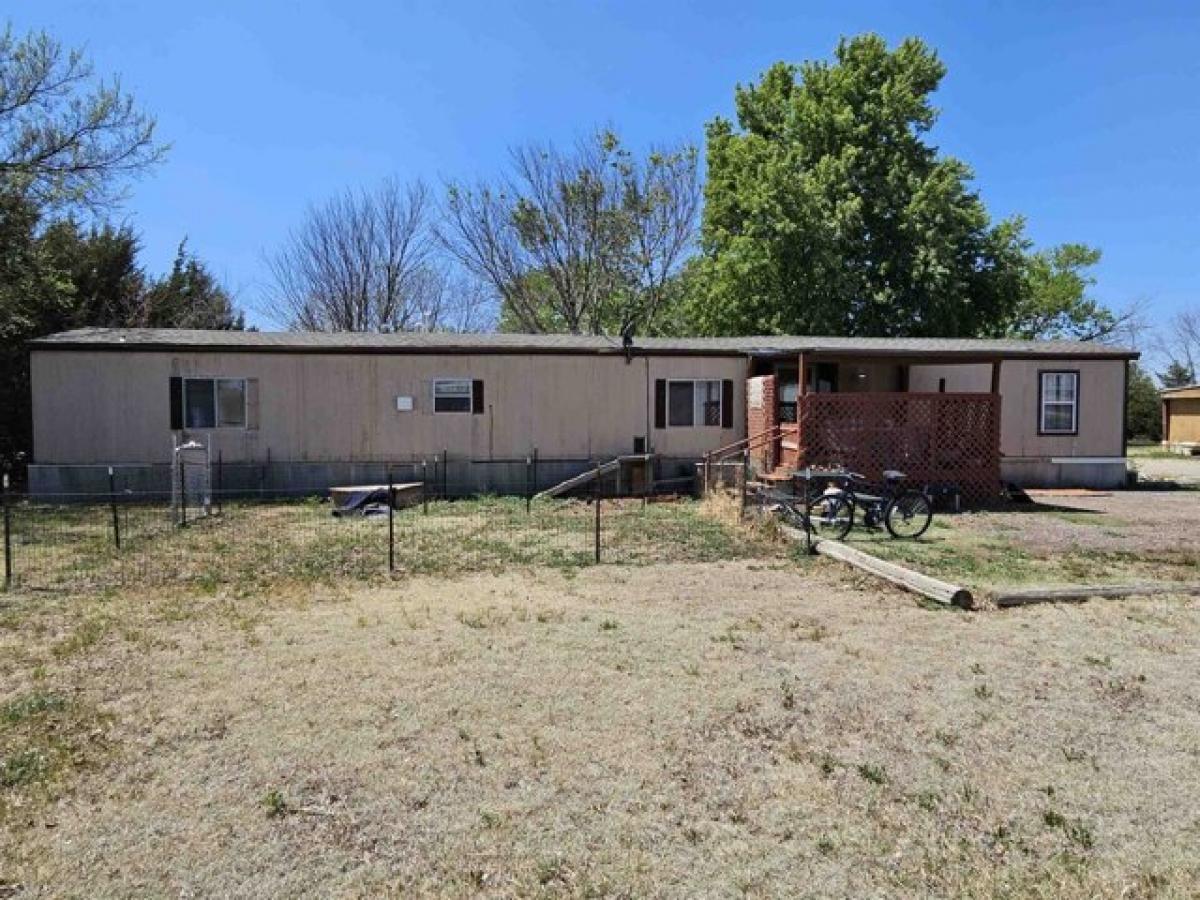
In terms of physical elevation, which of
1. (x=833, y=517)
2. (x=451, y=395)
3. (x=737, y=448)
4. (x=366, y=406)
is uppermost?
(x=451, y=395)

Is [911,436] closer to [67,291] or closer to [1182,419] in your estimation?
[67,291]

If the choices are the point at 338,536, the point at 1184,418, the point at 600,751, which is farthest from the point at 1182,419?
the point at 600,751

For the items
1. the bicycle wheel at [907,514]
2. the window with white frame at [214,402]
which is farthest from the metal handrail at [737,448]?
the window with white frame at [214,402]

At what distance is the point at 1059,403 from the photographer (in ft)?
51.8

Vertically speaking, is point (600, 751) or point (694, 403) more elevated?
point (694, 403)

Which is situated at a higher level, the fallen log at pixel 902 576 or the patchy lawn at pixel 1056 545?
the fallen log at pixel 902 576

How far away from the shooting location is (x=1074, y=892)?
8.73 ft

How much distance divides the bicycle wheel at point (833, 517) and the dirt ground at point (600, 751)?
3561mm

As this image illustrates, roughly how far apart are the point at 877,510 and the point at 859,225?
45.8 ft

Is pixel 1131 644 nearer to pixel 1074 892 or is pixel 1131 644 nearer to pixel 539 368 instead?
pixel 1074 892

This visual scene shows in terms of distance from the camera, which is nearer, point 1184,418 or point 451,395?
point 451,395

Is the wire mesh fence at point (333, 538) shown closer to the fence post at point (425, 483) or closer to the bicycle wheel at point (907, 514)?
the fence post at point (425, 483)

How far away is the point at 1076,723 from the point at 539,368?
458 inches

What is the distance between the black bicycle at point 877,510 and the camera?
32.3 feet
